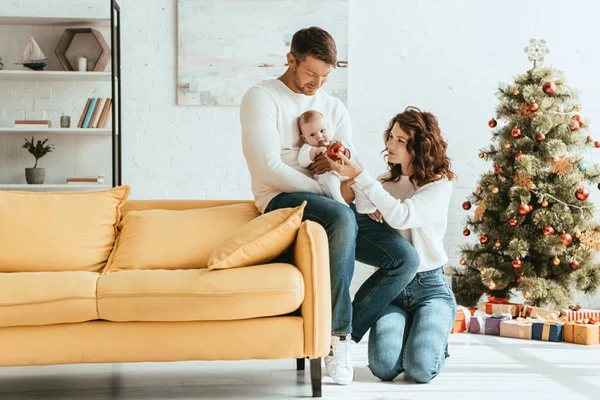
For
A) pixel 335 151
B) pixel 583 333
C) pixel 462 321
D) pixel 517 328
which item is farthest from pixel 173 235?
pixel 583 333

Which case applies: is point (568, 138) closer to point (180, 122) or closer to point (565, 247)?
point (565, 247)

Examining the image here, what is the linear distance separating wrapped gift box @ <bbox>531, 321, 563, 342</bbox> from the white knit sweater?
1.09m

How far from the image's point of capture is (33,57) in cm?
482

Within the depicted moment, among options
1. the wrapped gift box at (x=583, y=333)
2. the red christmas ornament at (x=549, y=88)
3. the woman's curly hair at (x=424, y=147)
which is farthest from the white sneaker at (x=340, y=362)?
the red christmas ornament at (x=549, y=88)

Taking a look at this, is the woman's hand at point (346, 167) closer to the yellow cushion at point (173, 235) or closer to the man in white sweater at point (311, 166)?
the man in white sweater at point (311, 166)

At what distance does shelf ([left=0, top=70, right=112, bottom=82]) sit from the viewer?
4734 mm

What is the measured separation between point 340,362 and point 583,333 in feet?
5.13

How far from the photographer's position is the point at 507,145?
4.41 metres

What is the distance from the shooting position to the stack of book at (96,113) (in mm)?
4832

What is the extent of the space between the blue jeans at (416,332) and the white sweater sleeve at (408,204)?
0.83 feet

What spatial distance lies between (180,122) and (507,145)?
6.75 feet

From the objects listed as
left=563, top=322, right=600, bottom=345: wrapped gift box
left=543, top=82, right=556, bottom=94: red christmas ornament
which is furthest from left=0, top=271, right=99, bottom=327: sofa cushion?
left=543, top=82, right=556, bottom=94: red christmas ornament

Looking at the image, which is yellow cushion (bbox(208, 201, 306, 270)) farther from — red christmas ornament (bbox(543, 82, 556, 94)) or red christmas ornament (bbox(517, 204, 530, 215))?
red christmas ornament (bbox(543, 82, 556, 94))

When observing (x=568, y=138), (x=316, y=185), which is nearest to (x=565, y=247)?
(x=568, y=138)
